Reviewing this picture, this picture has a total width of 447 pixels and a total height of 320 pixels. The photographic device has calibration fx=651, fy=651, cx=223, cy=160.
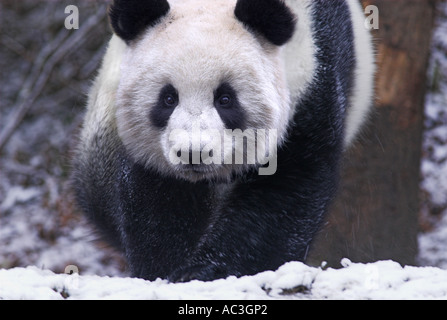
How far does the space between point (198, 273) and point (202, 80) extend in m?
0.84

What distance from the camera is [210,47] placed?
2.75 meters

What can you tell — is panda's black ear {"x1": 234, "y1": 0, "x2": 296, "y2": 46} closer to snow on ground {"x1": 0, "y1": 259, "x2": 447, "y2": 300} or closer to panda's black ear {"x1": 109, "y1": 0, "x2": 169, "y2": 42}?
panda's black ear {"x1": 109, "y1": 0, "x2": 169, "y2": 42}

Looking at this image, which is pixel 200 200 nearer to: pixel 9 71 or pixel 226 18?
pixel 226 18

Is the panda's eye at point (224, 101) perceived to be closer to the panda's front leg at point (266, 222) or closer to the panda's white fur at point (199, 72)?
the panda's white fur at point (199, 72)

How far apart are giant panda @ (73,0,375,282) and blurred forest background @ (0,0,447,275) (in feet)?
3.27

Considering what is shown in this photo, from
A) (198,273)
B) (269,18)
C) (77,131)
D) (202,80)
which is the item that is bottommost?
(198,273)

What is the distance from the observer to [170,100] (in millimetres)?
2799

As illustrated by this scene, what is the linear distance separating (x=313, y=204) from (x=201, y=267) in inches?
24.7

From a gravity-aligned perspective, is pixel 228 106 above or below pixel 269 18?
below

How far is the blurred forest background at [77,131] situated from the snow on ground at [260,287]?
71.6 inches

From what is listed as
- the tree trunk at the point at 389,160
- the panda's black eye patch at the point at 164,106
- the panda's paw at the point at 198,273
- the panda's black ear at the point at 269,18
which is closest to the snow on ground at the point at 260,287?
the panda's paw at the point at 198,273

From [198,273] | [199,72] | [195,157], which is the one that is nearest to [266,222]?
[198,273]

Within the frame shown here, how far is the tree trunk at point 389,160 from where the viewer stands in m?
4.25

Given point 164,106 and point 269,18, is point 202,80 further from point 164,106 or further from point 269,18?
point 269,18
